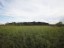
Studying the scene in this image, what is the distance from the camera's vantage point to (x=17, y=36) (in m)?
5.33

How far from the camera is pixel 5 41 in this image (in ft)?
16.8

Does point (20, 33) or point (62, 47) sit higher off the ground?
point (20, 33)

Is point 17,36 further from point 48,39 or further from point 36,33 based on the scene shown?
point 48,39

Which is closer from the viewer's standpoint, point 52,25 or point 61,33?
point 61,33

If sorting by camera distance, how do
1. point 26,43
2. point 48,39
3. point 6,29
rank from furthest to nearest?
point 6,29
point 48,39
point 26,43

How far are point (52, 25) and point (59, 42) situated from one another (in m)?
1.00

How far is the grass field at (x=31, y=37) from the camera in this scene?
16.3ft

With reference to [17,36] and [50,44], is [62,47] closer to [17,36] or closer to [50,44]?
[50,44]

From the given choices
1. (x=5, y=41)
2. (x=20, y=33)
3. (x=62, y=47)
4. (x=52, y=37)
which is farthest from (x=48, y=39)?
(x=5, y=41)

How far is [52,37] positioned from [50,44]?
17.0 inches

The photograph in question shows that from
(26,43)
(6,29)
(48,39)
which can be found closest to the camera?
(26,43)

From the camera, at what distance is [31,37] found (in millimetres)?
5215

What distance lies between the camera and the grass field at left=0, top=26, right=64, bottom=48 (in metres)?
4.98

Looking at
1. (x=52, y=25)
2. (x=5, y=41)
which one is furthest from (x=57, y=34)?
(x=5, y=41)
